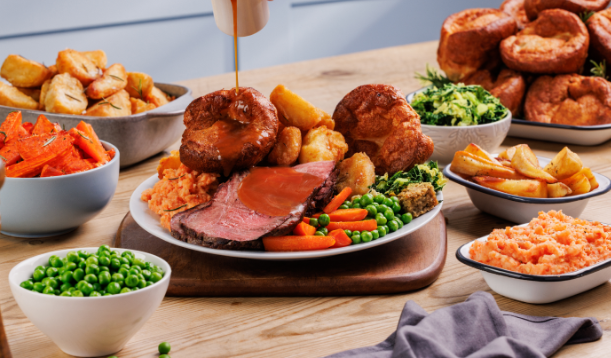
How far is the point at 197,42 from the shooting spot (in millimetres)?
6605

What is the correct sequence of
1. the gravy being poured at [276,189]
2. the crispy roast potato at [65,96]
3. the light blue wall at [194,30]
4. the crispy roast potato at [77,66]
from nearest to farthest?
the gravy being poured at [276,189], the crispy roast potato at [65,96], the crispy roast potato at [77,66], the light blue wall at [194,30]

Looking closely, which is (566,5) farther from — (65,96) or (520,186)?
(65,96)

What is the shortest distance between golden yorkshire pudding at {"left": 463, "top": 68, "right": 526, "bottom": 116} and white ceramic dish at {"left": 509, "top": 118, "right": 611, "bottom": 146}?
0.11 meters

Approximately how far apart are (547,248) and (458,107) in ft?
4.28

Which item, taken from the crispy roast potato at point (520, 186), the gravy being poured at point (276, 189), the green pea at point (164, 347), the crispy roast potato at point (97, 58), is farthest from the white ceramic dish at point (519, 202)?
the crispy roast potato at point (97, 58)

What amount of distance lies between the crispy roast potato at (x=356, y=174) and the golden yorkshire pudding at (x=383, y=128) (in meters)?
0.12

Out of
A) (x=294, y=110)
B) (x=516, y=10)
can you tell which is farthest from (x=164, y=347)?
(x=516, y=10)

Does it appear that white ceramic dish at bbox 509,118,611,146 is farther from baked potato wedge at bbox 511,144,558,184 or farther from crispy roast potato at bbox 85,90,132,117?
crispy roast potato at bbox 85,90,132,117

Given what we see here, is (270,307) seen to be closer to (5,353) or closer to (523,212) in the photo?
(5,353)

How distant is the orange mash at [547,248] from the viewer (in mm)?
1546

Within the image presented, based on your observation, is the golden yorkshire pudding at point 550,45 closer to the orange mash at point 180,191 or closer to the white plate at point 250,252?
the white plate at point 250,252

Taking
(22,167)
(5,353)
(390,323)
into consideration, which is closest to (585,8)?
(390,323)

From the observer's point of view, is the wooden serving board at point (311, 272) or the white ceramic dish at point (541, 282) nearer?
the white ceramic dish at point (541, 282)

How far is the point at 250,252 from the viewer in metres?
1.66
